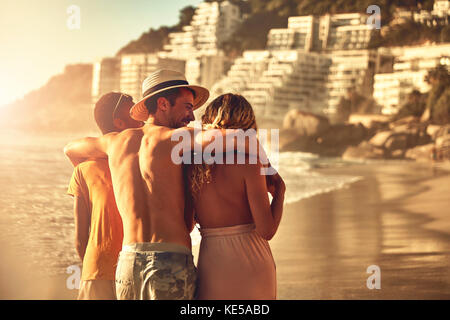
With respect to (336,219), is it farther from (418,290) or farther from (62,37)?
(62,37)

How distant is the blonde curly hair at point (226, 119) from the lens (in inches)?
58.7

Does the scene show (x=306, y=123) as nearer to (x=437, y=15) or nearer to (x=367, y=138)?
(x=367, y=138)

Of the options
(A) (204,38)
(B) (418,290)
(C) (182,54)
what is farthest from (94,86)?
(B) (418,290)

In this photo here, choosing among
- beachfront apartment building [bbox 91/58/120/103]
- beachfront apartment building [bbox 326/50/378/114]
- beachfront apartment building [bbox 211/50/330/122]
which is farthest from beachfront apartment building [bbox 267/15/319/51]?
beachfront apartment building [bbox 91/58/120/103]

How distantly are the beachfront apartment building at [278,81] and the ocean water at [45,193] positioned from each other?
6.88 metres

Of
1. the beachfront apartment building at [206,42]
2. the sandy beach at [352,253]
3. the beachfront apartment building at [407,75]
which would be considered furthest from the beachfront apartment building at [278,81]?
the sandy beach at [352,253]

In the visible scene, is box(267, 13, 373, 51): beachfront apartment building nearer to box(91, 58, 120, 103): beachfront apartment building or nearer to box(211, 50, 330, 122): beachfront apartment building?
box(211, 50, 330, 122): beachfront apartment building

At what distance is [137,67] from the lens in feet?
102

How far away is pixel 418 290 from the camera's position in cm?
359

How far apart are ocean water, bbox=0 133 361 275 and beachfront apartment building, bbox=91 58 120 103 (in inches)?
330

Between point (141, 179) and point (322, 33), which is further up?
point (322, 33)

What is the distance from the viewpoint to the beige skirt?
151 cm
